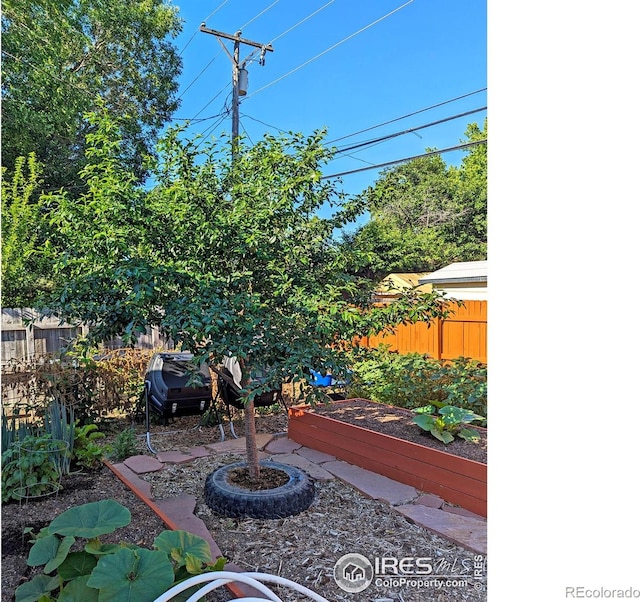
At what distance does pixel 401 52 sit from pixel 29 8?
3916mm

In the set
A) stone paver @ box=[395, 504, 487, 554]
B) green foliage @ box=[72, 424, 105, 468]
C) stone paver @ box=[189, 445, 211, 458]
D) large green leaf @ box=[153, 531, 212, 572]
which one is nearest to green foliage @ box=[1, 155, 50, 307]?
green foliage @ box=[72, 424, 105, 468]

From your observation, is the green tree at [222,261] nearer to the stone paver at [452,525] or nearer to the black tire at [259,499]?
the black tire at [259,499]

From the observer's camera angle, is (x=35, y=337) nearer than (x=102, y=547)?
No

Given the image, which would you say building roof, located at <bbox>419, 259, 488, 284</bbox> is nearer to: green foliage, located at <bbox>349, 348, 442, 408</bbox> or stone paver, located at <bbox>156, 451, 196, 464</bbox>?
green foliage, located at <bbox>349, 348, 442, 408</bbox>

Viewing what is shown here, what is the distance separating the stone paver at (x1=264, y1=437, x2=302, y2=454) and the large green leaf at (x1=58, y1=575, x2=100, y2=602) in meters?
1.84

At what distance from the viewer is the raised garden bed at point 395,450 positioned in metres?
2.15

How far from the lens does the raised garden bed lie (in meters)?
2.15

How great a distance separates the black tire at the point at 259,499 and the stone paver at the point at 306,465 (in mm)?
330

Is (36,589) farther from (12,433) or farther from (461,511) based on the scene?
(461,511)

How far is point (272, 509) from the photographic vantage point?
2.00 m

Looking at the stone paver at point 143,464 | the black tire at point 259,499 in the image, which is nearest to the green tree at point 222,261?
the black tire at point 259,499
